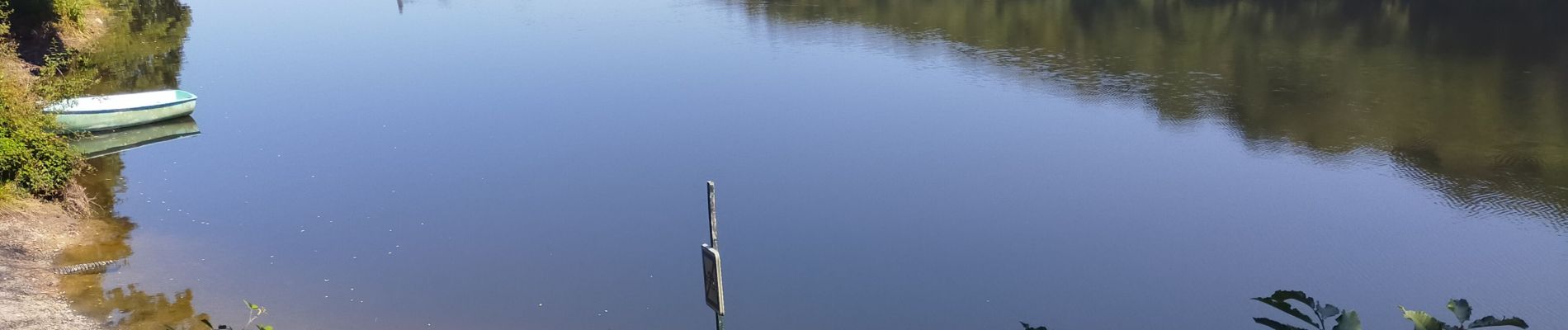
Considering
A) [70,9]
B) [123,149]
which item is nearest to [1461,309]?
[123,149]

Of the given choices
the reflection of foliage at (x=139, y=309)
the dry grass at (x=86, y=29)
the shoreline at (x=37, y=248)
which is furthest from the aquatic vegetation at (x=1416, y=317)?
the dry grass at (x=86, y=29)

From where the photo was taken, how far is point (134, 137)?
17.5 meters

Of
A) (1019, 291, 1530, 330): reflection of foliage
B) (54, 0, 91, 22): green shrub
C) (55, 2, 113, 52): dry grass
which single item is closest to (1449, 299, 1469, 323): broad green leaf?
(1019, 291, 1530, 330): reflection of foliage

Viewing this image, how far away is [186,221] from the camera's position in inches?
523

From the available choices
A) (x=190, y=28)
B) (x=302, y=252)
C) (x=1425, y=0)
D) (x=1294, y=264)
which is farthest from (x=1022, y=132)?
(x=190, y=28)

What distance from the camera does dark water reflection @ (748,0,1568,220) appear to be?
15.3m

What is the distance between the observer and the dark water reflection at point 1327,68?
604 inches

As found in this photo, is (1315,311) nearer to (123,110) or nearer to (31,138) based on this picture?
(31,138)

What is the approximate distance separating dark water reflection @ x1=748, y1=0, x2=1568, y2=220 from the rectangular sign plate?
374 inches

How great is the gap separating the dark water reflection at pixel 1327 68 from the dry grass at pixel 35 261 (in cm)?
1194

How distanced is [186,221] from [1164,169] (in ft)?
32.1

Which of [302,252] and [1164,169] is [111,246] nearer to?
[302,252]

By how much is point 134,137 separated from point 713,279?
45.2ft

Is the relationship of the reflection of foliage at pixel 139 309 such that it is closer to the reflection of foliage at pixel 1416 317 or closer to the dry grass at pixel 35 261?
the dry grass at pixel 35 261
